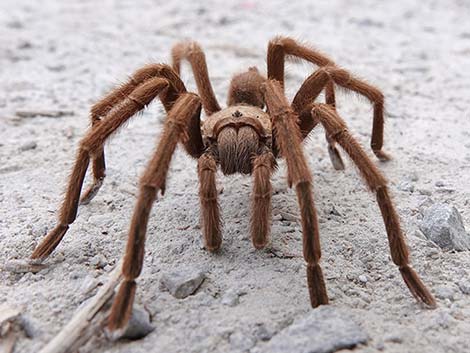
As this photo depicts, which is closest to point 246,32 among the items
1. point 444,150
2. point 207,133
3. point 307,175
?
point 444,150

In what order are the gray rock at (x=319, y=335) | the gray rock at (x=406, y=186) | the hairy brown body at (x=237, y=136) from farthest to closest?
the gray rock at (x=406, y=186), the hairy brown body at (x=237, y=136), the gray rock at (x=319, y=335)

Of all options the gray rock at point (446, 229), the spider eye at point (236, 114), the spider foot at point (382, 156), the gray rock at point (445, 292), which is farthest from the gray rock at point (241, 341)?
the spider foot at point (382, 156)

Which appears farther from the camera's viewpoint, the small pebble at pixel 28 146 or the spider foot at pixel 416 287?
the small pebble at pixel 28 146

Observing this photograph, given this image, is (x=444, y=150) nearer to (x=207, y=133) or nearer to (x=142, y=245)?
(x=207, y=133)

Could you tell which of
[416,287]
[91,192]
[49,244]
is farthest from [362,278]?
[91,192]

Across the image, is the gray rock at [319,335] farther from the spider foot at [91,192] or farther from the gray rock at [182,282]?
the spider foot at [91,192]

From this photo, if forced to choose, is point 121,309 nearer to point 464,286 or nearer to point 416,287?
point 416,287

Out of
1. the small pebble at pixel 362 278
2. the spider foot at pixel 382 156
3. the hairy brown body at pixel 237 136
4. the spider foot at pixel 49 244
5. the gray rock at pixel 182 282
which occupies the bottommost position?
the small pebble at pixel 362 278
